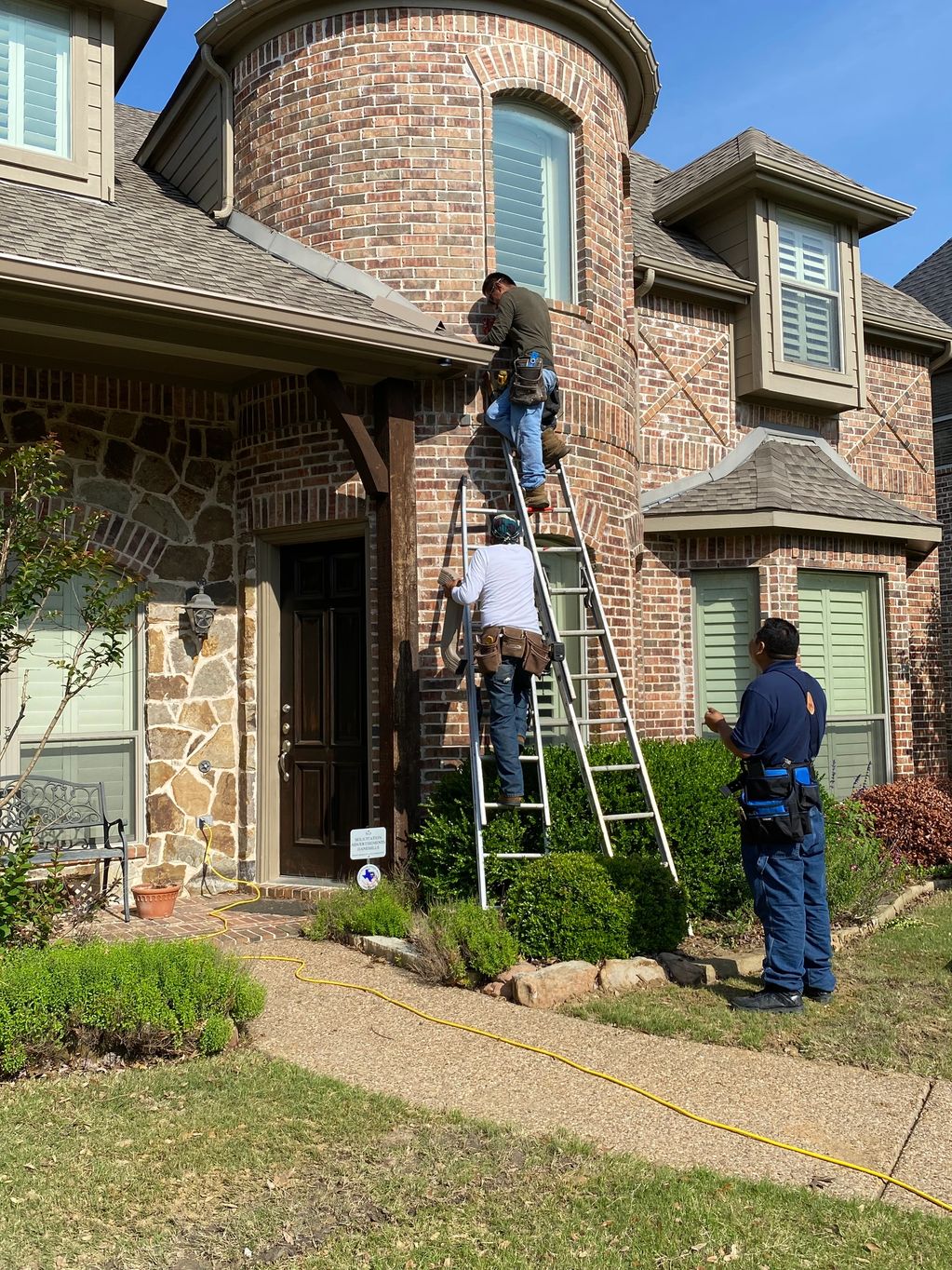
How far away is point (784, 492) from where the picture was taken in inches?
425

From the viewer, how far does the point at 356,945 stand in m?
7.08

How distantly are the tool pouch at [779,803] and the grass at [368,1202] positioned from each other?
2250mm

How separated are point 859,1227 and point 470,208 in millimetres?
7462

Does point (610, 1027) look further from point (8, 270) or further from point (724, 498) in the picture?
point (724, 498)

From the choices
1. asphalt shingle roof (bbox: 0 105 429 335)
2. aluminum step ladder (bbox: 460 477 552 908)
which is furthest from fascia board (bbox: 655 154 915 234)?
aluminum step ladder (bbox: 460 477 552 908)

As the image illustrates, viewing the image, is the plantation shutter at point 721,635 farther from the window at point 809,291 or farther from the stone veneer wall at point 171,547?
the stone veneer wall at point 171,547

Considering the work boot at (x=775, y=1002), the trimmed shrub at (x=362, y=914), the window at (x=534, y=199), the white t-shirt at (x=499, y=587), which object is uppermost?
the window at (x=534, y=199)

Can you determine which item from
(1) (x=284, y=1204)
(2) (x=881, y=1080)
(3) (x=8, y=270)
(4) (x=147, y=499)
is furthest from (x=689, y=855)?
(3) (x=8, y=270)

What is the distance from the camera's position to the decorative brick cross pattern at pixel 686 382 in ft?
36.4

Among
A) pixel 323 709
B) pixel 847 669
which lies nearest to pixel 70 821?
pixel 323 709

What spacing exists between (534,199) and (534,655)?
4355 mm

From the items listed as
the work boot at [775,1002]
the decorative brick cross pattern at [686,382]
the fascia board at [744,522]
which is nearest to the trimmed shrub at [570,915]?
the work boot at [775,1002]

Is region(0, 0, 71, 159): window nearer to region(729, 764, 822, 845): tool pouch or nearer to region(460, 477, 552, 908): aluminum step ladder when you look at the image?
region(460, 477, 552, 908): aluminum step ladder

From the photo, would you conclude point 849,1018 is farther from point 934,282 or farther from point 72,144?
point 934,282
